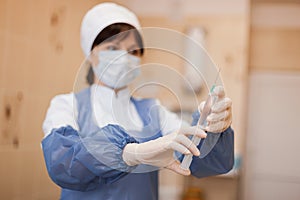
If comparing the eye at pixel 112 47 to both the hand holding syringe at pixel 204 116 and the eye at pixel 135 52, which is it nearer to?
the eye at pixel 135 52

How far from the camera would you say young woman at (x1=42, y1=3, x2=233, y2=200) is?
26.5 inches

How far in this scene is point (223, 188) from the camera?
264cm

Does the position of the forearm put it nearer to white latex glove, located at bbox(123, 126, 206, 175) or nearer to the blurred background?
white latex glove, located at bbox(123, 126, 206, 175)

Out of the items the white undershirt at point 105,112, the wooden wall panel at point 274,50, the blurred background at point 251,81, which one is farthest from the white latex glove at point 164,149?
the wooden wall panel at point 274,50

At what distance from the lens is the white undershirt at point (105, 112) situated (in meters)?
0.81

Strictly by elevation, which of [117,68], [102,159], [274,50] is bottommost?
[102,159]

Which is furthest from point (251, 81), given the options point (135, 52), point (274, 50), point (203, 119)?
point (203, 119)

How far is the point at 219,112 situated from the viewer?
650 millimetres

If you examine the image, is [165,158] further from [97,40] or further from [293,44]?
[293,44]

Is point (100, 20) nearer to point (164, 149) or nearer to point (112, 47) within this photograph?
point (112, 47)

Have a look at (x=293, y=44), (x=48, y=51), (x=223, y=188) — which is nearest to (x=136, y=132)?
(x=48, y=51)

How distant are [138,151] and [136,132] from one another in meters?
0.15

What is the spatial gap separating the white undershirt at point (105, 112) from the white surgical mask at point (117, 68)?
3 cm

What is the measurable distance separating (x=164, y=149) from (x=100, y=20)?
368 mm
